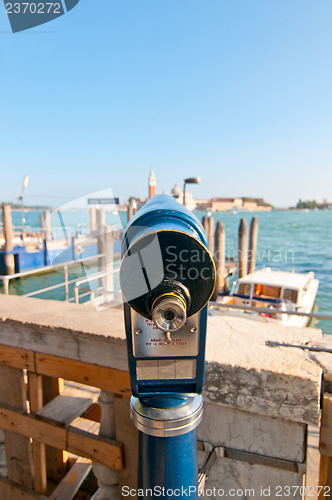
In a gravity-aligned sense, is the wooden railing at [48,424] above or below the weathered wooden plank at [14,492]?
above

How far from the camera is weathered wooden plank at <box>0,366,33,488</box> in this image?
1.98 m

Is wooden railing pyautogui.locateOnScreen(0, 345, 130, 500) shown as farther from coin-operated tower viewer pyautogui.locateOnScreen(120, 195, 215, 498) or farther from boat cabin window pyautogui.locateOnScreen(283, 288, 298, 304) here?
boat cabin window pyautogui.locateOnScreen(283, 288, 298, 304)

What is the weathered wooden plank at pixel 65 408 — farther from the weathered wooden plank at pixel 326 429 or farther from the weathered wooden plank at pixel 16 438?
the weathered wooden plank at pixel 326 429

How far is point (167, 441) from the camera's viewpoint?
1.22 metres

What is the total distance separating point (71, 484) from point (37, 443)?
32cm

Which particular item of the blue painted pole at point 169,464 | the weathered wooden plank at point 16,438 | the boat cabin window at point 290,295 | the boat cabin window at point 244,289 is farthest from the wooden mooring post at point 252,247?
the blue painted pole at point 169,464

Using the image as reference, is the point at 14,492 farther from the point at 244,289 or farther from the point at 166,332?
the point at 244,289

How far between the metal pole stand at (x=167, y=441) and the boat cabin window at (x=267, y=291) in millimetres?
11427

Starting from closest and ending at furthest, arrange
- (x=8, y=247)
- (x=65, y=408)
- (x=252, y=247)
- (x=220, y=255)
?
(x=65, y=408)
(x=220, y=255)
(x=252, y=247)
(x=8, y=247)

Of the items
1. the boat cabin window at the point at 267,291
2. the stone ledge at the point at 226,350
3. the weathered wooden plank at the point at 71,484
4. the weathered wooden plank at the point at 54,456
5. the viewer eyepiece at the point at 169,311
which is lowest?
the boat cabin window at the point at 267,291

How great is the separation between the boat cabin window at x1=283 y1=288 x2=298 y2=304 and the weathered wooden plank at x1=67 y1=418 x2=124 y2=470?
1046 centimetres

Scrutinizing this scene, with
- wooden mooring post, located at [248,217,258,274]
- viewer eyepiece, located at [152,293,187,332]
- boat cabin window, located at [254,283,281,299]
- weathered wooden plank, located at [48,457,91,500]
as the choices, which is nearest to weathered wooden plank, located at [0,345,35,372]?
weathered wooden plank, located at [48,457,91,500]

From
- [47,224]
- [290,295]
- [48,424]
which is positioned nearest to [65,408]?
[48,424]

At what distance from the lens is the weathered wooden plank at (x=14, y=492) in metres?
1.96
